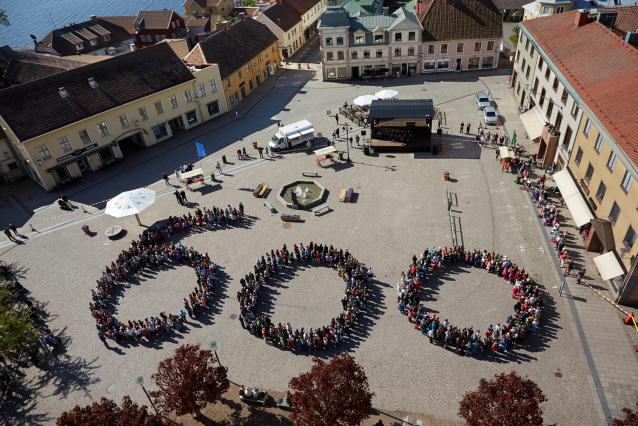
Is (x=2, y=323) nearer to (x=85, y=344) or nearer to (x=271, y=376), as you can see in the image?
(x=85, y=344)

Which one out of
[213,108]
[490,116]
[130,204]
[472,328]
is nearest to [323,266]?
[472,328]

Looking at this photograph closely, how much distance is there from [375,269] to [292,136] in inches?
865

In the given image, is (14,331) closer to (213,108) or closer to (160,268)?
(160,268)

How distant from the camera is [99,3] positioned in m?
197

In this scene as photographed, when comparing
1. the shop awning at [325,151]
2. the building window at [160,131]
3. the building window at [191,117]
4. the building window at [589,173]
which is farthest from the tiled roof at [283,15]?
the building window at [589,173]

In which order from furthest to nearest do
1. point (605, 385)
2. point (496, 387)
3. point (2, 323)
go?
point (2, 323) < point (605, 385) < point (496, 387)

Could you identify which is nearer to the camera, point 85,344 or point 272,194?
point 85,344

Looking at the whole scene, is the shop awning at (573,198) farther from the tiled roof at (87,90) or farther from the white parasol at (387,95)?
the tiled roof at (87,90)

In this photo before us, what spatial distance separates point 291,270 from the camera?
33156 mm

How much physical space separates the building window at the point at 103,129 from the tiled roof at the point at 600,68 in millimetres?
47386

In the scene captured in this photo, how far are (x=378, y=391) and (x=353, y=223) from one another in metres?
15.8

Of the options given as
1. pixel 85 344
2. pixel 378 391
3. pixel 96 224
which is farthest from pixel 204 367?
pixel 96 224

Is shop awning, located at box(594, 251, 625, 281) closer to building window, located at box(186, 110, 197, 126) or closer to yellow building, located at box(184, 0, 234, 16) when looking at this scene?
building window, located at box(186, 110, 197, 126)

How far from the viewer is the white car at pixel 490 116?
164 ft
